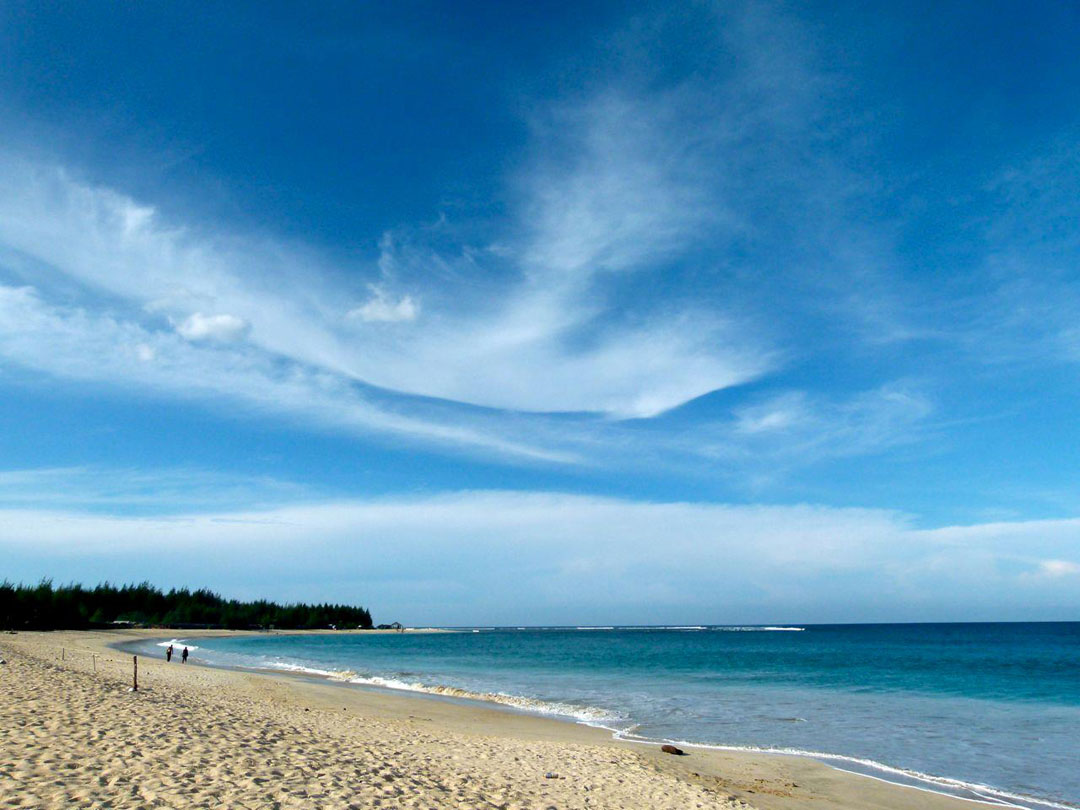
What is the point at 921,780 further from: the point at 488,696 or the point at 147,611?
the point at 147,611

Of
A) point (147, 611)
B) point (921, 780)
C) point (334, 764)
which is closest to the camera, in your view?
point (334, 764)

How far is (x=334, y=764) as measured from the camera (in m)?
11.8

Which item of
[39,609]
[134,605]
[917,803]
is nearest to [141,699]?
[917,803]

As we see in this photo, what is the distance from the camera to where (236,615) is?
142m

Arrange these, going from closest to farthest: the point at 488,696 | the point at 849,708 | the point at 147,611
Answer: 1. the point at 849,708
2. the point at 488,696
3. the point at 147,611

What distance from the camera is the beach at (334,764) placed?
9125mm

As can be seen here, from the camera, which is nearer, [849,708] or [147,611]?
[849,708]

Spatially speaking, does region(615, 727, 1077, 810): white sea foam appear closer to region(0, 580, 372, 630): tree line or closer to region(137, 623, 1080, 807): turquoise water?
region(137, 623, 1080, 807): turquoise water

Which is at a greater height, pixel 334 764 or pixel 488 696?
pixel 334 764

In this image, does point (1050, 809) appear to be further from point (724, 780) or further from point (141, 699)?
point (141, 699)

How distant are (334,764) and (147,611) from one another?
129 m

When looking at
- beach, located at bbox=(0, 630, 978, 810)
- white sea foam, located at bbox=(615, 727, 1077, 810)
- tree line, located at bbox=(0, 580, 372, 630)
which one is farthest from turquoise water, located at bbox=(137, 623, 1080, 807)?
tree line, located at bbox=(0, 580, 372, 630)

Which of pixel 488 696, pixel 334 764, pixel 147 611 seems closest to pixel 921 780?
pixel 334 764

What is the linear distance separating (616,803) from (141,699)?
13307mm
